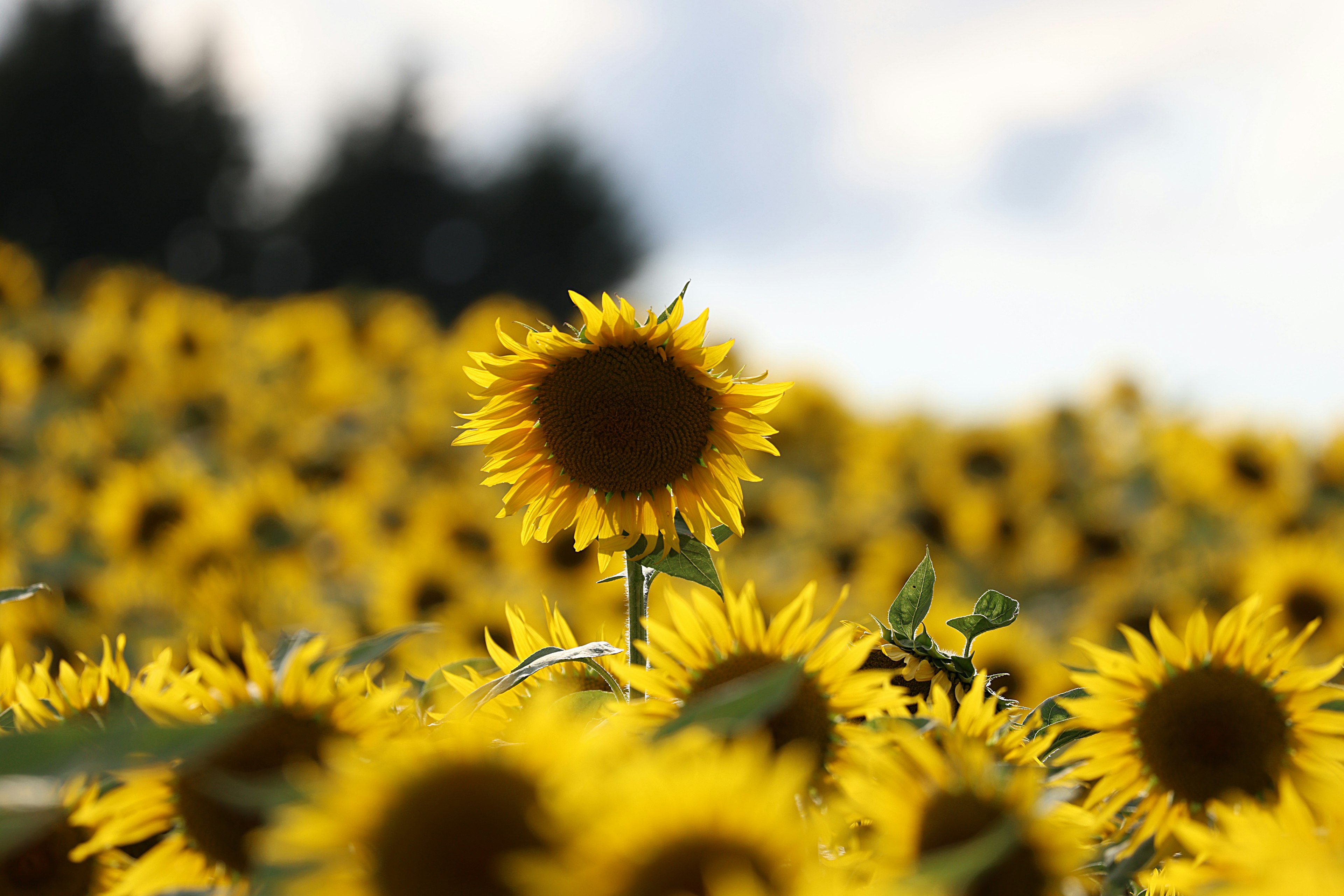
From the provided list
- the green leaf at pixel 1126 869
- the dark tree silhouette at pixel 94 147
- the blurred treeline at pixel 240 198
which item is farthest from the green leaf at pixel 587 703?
the dark tree silhouette at pixel 94 147

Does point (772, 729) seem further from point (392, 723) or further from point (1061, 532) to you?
point (1061, 532)

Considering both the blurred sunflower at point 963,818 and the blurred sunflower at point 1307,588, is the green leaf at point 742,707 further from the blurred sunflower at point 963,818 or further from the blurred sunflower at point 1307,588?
the blurred sunflower at point 1307,588

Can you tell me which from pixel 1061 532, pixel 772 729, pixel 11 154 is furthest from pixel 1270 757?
pixel 11 154

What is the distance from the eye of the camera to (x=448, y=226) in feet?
95.7

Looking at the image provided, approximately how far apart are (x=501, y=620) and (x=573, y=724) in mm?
2123

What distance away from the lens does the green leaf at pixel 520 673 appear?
0.73 metres

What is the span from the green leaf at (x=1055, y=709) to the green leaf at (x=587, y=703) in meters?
0.35

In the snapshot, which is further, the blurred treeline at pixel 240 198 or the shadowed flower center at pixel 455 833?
the blurred treeline at pixel 240 198

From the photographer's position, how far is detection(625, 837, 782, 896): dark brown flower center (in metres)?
0.44

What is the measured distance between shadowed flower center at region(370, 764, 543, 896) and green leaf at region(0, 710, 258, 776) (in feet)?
0.37

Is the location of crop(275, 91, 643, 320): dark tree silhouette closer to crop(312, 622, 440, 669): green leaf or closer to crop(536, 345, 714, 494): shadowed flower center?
crop(536, 345, 714, 494): shadowed flower center

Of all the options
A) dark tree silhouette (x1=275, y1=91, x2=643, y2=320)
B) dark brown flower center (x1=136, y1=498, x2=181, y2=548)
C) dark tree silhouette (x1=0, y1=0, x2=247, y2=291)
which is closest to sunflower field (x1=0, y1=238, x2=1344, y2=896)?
dark brown flower center (x1=136, y1=498, x2=181, y2=548)

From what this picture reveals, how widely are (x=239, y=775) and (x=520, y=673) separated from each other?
0.20 metres

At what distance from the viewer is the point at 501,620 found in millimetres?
Result: 2639
